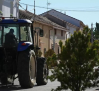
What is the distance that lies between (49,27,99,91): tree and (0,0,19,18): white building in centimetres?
2185

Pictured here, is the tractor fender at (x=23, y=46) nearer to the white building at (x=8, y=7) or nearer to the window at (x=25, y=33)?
the window at (x=25, y=33)

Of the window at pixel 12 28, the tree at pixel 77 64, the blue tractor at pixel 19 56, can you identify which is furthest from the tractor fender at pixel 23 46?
the tree at pixel 77 64

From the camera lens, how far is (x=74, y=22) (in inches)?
2788

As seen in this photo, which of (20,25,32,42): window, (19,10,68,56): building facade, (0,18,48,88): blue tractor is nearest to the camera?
(0,18,48,88): blue tractor

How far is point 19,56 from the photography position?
12828 millimetres

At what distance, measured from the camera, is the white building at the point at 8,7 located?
101 ft

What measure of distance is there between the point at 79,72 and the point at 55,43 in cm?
4467

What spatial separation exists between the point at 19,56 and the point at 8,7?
19.9m

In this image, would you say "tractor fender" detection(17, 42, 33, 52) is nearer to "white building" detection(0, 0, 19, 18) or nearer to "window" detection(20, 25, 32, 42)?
"window" detection(20, 25, 32, 42)

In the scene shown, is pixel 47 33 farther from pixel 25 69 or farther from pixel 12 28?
pixel 25 69

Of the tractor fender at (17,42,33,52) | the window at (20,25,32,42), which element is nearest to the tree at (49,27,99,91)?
the tractor fender at (17,42,33,52)

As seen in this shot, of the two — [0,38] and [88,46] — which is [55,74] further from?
[0,38]

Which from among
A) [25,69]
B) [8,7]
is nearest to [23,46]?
[25,69]

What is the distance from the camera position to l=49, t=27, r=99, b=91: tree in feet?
25.8
